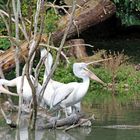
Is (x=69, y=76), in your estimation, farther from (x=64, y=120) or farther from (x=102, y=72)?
(x=64, y=120)

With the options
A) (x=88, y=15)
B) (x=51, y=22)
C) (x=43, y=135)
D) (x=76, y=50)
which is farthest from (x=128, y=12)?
(x=43, y=135)

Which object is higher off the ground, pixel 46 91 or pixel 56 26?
pixel 56 26

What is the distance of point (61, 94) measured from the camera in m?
11.7

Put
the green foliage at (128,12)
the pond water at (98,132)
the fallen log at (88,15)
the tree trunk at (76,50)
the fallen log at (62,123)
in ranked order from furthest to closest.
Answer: the green foliage at (128,12) → the tree trunk at (76,50) → the fallen log at (88,15) → the fallen log at (62,123) → the pond water at (98,132)

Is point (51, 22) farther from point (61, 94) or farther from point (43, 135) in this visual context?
point (43, 135)

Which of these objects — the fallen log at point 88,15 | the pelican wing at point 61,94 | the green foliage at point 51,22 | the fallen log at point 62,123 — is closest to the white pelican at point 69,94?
the pelican wing at point 61,94

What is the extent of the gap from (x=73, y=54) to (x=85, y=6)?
4.68ft

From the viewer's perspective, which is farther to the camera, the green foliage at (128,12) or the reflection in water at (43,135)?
the green foliage at (128,12)

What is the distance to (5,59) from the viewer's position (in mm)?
16703

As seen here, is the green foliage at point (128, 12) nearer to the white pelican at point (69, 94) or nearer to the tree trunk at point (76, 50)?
the tree trunk at point (76, 50)

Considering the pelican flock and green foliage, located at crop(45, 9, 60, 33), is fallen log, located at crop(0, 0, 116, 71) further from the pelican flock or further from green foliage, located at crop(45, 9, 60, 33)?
the pelican flock

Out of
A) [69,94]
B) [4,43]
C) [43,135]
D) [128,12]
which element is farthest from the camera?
[128,12]

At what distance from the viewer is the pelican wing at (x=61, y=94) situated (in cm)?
1163

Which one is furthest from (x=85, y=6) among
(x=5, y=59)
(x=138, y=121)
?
(x=138, y=121)
